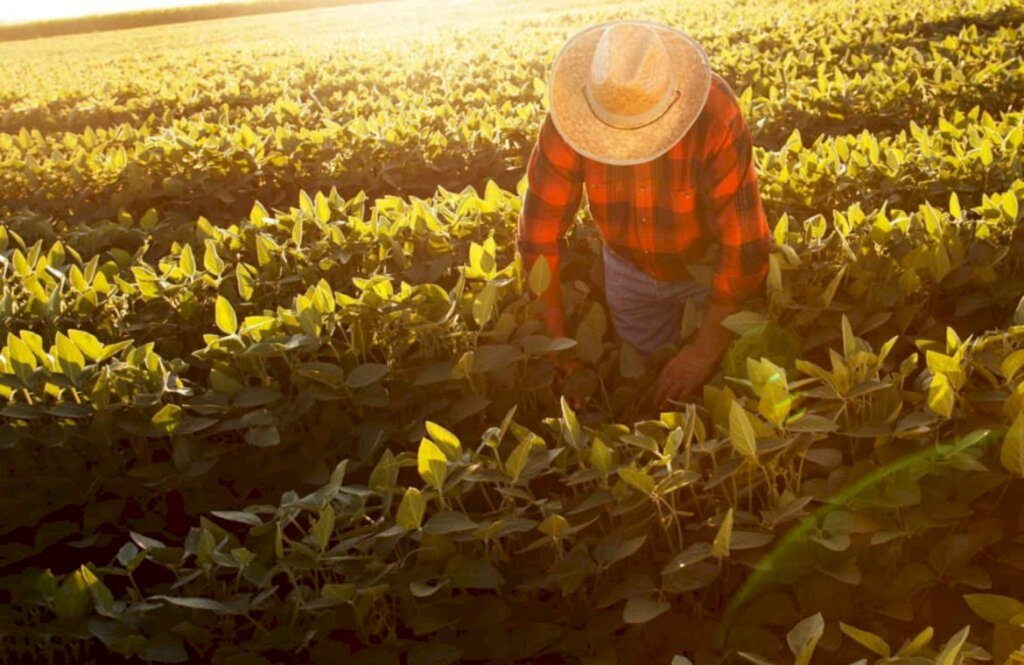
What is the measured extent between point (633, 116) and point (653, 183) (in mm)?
468

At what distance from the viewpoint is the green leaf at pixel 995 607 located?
→ 5.85 ft

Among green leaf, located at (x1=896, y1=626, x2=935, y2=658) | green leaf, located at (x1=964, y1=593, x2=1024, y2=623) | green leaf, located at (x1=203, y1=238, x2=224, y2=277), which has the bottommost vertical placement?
green leaf, located at (x1=964, y1=593, x2=1024, y2=623)

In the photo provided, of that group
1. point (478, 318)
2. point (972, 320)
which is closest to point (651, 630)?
point (478, 318)

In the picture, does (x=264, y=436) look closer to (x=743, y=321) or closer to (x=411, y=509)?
(x=411, y=509)

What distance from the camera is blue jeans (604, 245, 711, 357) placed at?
356cm

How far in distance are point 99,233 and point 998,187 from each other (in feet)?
14.1

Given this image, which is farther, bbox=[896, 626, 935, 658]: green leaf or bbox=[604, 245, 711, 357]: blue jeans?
bbox=[604, 245, 711, 357]: blue jeans

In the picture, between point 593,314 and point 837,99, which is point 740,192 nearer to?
point 593,314

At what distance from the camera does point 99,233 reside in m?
4.98

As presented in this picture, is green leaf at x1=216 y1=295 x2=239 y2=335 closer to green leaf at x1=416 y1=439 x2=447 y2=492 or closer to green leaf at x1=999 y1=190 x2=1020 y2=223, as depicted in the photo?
green leaf at x1=416 y1=439 x2=447 y2=492

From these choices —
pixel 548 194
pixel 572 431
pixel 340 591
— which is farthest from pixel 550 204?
pixel 340 591

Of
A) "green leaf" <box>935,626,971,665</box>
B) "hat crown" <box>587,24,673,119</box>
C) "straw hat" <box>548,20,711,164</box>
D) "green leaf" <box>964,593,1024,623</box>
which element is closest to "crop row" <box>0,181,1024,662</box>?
"green leaf" <box>964,593,1024,623</box>

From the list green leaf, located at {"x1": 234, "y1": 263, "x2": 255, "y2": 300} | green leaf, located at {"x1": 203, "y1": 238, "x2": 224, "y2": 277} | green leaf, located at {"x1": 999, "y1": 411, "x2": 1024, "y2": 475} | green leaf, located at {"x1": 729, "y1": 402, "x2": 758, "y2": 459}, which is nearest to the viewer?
green leaf, located at {"x1": 999, "y1": 411, "x2": 1024, "y2": 475}

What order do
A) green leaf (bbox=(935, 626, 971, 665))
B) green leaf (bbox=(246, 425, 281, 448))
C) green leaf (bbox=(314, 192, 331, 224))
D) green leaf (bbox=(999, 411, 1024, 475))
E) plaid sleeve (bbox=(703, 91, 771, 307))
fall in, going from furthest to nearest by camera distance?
green leaf (bbox=(314, 192, 331, 224)) → plaid sleeve (bbox=(703, 91, 771, 307)) → green leaf (bbox=(246, 425, 281, 448)) → green leaf (bbox=(999, 411, 1024, 475)) → green leaf (bbox=(935, 626, 971, 665))
